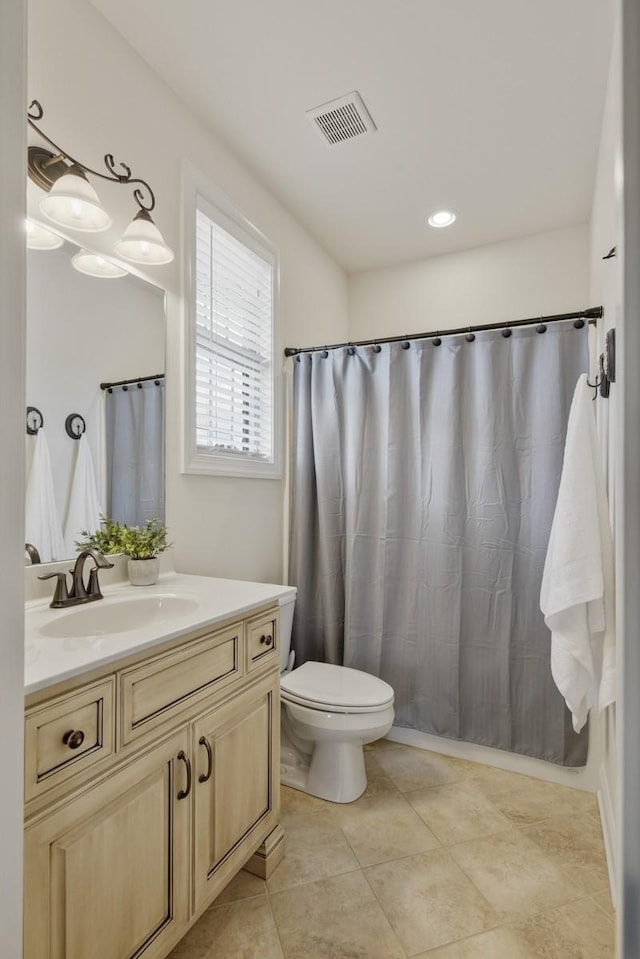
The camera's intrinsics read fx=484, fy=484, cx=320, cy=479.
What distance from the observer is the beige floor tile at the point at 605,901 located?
1415 mm

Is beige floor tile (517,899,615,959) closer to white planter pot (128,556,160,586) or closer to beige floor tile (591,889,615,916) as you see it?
beige floor tile (591,889,615,916)

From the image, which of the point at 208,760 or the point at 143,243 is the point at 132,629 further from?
the point at 143,243

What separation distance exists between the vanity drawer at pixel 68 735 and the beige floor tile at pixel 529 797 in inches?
64.6

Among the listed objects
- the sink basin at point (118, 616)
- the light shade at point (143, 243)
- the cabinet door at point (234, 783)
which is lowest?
the cabinet door at point (234, 783)

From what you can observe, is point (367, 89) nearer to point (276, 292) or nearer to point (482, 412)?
point (276, 292)

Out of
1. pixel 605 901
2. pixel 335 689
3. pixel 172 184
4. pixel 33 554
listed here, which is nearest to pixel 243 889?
pixel 335 689

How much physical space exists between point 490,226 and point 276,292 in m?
1.23

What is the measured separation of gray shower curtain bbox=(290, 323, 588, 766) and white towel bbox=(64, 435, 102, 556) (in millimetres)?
1135

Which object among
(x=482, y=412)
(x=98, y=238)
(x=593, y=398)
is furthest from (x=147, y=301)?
(x=593, y=398)

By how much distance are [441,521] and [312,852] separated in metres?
1.36

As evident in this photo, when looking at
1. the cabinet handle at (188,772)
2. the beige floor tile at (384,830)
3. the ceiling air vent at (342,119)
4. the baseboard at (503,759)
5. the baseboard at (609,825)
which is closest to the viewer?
the cabinet handle at (188,772)

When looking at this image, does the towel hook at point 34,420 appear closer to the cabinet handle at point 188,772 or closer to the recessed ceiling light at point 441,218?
the cabinet handle at point 188,772

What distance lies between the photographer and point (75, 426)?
1.46 m

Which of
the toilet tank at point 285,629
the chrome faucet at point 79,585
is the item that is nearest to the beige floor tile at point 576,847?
the toilet tank at point 285,629
